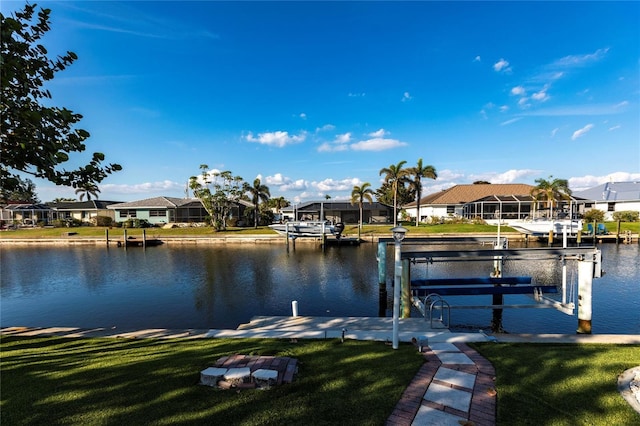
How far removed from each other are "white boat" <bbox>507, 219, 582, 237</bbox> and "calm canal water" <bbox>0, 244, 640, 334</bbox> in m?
4.90

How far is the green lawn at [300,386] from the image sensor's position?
15.2ft

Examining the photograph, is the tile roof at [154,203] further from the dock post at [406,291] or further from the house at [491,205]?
the dock post at [406,291]

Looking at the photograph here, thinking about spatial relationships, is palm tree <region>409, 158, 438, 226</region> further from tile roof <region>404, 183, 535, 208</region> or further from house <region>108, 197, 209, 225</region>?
house <region>108, 197, 209, 225</region>

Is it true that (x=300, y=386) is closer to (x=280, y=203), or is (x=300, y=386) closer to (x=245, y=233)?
(x=245, y=233)

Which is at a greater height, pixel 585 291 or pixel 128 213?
pixel 128 213

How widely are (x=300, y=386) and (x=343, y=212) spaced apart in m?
58.9

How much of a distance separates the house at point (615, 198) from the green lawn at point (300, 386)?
6906cm

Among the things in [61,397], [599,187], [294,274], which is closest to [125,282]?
[294,274]

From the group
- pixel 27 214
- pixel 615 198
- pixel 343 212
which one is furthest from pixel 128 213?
pixel 615 198

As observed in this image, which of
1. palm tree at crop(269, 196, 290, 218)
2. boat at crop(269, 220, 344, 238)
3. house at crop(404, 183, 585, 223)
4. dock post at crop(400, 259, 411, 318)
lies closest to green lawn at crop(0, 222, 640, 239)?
boat at crop(269, 220, 344, 238)

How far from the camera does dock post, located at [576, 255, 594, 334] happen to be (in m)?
10.9

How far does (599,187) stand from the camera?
65812 mm

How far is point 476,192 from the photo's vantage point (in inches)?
2544

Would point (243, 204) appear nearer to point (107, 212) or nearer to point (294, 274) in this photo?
point (107, 212)
